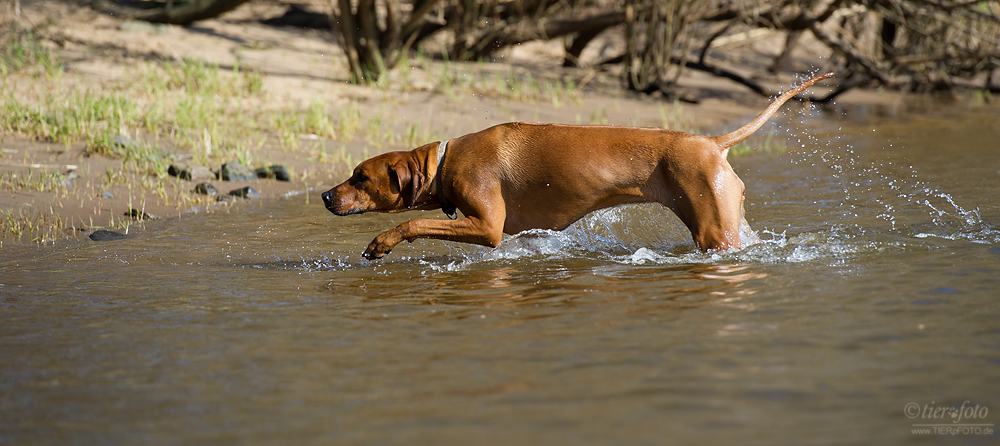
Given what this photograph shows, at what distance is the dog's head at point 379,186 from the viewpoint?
16.2 feet

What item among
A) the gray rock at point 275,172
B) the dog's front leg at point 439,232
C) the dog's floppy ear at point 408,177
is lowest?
the gray rock at point 275,172

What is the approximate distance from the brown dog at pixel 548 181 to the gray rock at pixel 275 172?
2886 mm

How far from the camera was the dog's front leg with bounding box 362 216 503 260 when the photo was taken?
183 inches

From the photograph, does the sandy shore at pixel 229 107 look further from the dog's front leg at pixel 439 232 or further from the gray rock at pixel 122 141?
the dog's front leg at pixel 439 232

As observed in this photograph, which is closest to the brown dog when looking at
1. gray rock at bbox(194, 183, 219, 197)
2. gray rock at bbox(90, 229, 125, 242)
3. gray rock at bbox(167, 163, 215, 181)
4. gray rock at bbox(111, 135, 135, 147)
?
gray rock at bbox(90, 229, 125, 242)

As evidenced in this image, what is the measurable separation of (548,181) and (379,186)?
0.96 meters

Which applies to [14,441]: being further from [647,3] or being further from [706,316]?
[647,3]

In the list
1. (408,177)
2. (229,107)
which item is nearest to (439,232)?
(408,177)

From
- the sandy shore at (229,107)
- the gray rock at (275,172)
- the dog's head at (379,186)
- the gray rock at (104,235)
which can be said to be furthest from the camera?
the gray rock at (275,172)

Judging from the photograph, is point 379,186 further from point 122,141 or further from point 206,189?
point 122,141

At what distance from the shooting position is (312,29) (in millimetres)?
13484

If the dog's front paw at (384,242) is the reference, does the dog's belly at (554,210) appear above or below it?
above

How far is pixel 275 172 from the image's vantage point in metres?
7.76

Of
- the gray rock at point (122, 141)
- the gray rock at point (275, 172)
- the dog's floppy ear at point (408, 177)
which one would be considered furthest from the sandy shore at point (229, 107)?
the dog's floppy ear at point (408, 177)
